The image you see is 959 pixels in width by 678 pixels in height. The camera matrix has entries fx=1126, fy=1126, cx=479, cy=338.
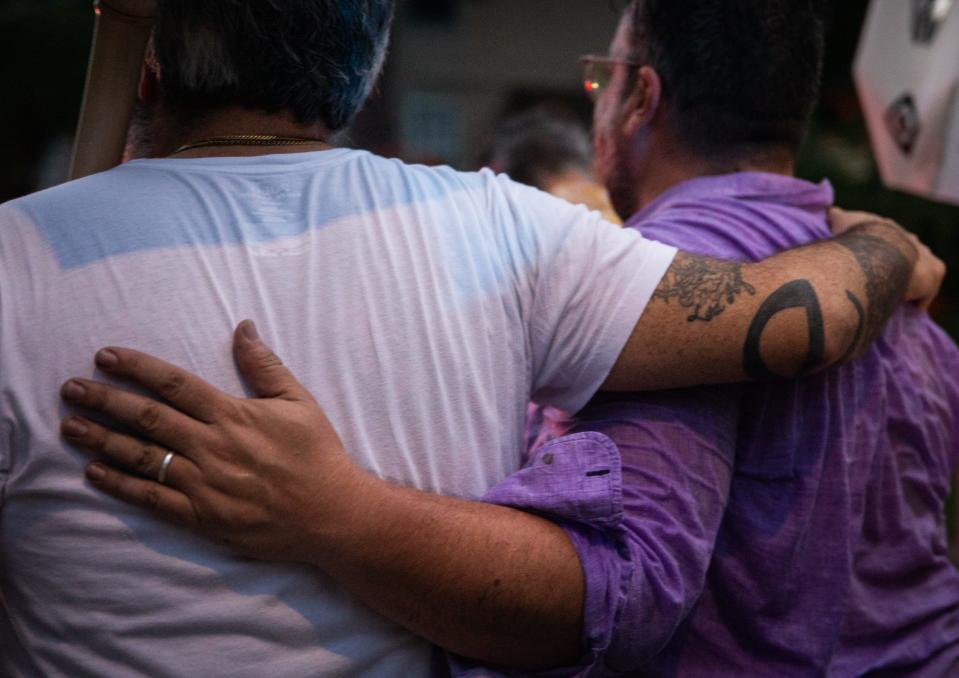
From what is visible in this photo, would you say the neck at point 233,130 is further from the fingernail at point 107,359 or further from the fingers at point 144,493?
the fingers at point 144,493

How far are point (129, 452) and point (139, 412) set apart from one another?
0.06 meters

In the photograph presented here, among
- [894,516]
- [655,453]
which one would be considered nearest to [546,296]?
[655,453]

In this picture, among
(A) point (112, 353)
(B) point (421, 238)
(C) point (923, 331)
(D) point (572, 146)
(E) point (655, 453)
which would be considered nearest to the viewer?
(A) point (112, 353)

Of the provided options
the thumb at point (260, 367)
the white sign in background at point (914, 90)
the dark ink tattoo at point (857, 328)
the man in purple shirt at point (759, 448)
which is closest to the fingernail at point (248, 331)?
the thumb at point (260, 367)

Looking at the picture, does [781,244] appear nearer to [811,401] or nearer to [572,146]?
[811,401]

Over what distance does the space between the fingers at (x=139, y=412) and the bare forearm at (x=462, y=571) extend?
0.74 ft

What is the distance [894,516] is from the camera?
7.29 feet

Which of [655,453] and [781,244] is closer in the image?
[655,453]

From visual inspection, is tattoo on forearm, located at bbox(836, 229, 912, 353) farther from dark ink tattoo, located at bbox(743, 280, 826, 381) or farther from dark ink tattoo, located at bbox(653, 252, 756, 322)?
dark ink tattoo, located at bbox(653, 252, 756, 322)

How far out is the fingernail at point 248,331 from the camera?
60.9 inches

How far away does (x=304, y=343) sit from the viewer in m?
1.60

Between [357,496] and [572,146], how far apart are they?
10.1 feet

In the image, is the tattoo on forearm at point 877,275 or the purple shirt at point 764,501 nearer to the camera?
the purple shirt at point 764,501

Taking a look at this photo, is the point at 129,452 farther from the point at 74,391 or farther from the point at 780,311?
the point at 780,311
